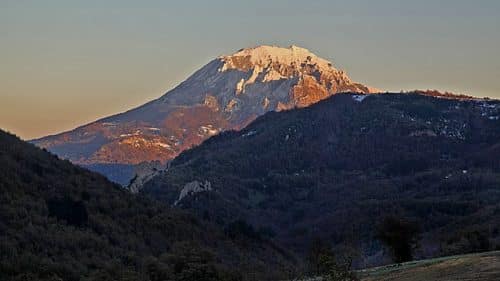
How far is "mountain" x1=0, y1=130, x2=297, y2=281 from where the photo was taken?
83.1 meters

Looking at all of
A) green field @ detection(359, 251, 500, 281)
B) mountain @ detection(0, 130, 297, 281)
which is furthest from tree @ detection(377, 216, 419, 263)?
green field @ detection(359, 251, 500, 281)

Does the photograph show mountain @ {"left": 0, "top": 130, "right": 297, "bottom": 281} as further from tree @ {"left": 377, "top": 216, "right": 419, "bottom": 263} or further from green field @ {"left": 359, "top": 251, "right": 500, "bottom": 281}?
tree @ {"left": 377, "top": 216, "right": 419, "bottom": 263}

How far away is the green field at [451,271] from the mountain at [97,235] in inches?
571

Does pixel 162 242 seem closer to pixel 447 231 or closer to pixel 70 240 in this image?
pixel 70 240

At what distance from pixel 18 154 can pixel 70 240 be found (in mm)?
28716

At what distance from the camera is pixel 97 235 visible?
10625 centimetres

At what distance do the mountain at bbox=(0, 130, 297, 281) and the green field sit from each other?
47.6 feet

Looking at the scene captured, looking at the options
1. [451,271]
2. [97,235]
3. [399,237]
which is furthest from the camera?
[97,235]

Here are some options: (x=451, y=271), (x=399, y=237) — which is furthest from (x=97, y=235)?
(x=451, y=271)

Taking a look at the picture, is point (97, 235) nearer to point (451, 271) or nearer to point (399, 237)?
point (399, 237)

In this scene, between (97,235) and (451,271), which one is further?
(97,235)

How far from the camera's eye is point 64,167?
130625mm

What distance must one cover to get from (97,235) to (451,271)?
63.0 meters

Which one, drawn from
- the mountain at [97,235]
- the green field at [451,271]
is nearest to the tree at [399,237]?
the mountain at [97,235]
